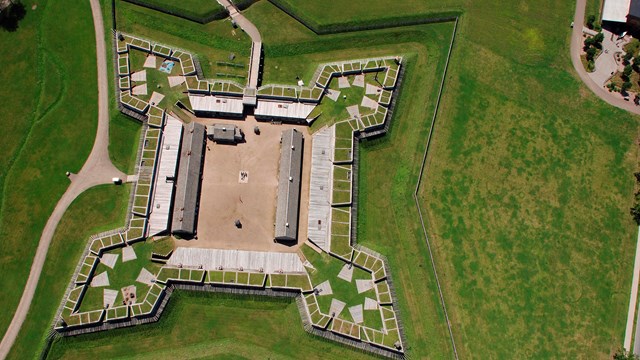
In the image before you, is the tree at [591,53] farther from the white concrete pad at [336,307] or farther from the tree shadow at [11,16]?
the tree shadow at [11,16]

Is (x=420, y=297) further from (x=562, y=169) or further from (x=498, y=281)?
(x=562, y=169)

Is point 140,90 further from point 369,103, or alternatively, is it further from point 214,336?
point 214,336

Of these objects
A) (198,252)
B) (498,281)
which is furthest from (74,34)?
(498,281)

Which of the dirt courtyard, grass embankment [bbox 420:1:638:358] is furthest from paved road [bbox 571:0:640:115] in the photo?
the dirt courtyard

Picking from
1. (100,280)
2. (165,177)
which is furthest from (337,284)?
(100,280)

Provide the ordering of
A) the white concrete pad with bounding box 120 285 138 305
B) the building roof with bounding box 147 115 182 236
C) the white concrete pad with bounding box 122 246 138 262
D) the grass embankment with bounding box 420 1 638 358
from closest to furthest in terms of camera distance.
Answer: the white concrete pad with bounding box 120 285 138 305 → the white concrete pad with bounding box 122 246 138 262 → the grass embankment with bounding box 420 1 638 358 → the building roof with bounding box 147 115 182 236

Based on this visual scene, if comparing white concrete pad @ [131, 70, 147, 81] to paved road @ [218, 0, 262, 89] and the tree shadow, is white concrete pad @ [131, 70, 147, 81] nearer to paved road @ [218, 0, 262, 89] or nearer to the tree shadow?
paved road @ [218, 0, 262, 89]
